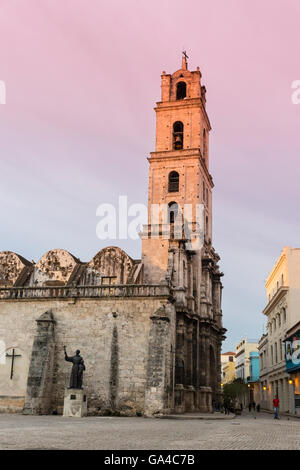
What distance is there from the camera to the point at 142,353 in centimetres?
2439

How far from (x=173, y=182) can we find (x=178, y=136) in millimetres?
4180

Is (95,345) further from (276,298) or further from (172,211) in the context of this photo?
(276,298)

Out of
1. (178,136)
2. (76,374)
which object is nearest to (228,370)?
(178,136)

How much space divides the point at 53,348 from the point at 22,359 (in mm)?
2068

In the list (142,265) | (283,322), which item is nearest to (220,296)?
(283,322)

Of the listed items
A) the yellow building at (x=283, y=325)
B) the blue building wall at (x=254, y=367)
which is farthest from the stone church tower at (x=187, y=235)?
the blue building wall at (x=254, y=367)

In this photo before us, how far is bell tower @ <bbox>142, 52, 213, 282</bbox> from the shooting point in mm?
35188

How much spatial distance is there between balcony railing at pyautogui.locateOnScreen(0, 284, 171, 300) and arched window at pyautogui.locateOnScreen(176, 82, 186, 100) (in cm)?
2063

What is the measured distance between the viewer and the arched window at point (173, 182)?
119 feet

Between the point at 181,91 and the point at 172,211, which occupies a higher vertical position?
the point at 181,91

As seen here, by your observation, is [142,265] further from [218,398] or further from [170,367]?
[218,398]

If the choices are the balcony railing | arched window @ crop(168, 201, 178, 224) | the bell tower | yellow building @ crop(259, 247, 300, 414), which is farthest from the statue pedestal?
arched window @ crop(168, 201, 178, 224)

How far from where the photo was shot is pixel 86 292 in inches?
1038

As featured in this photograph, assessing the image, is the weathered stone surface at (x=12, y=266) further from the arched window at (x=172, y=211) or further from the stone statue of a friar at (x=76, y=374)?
the stone statue of a friar at (x=76, y=374)
